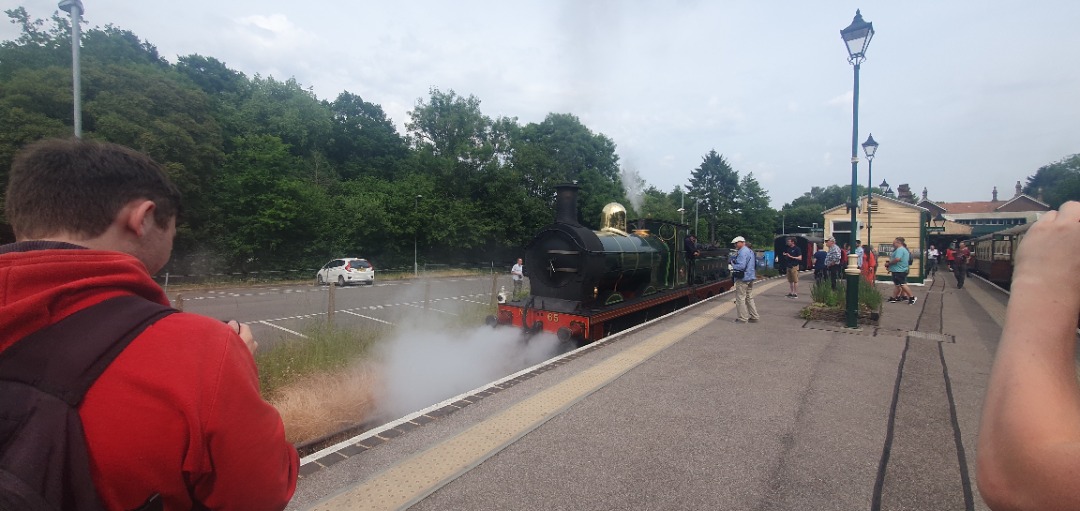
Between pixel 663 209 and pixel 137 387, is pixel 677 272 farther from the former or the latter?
pixel 663 209

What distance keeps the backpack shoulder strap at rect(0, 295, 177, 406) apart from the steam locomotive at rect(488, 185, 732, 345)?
277 inches

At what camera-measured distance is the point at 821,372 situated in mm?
6035

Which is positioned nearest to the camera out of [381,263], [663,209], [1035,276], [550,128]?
[1035,276]

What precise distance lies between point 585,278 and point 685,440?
14.6 ft

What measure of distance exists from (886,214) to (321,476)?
22.1 meters

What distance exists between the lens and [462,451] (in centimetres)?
382

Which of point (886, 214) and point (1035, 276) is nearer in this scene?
point (1035, 276)

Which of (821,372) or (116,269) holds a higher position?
(116,269)

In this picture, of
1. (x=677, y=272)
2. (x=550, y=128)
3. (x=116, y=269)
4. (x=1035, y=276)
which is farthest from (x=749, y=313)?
(x=550, y=128)

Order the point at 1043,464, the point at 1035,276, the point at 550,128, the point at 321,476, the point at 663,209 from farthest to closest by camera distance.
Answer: the point at 550,128 → the point at 663,209 → the point at 321,476 → the point at 1035,276 → the point at 1043,464

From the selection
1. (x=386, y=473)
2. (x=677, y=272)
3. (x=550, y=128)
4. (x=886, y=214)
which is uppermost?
(x=550, y=128)

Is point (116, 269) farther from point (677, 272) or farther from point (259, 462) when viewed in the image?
point (677, 272)

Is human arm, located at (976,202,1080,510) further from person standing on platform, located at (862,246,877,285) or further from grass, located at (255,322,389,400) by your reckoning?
person standing on platform, located at (862,246,877,285)

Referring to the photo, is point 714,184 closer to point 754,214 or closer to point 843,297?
point 754,214
